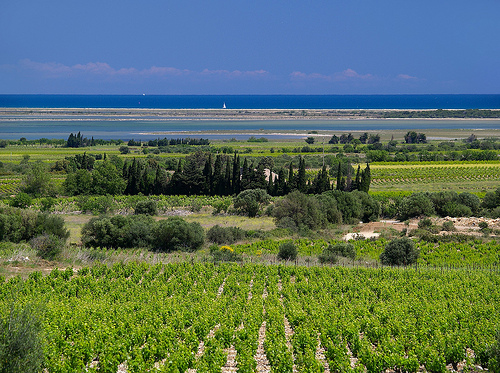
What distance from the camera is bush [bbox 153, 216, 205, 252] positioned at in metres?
35.8

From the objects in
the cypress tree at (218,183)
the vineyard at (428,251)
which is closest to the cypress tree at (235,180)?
the cypress tree at (218,183)

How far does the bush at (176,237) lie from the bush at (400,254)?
12.9 metres

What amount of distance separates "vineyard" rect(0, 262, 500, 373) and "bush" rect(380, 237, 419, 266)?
4.50 meters

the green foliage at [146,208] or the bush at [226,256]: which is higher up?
the bush at [226,256]

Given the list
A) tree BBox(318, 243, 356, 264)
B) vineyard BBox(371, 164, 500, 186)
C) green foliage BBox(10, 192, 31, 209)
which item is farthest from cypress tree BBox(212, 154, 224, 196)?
tree BBox(318, 243, 356, 264)

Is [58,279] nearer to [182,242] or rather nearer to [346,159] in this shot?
[182,242]

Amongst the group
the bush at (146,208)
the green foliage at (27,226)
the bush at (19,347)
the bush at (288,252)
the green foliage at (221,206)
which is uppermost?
the bush at (19,347)

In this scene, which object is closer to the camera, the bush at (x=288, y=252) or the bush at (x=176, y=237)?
the bush at (x=288, y=252)

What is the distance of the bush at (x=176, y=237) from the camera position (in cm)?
3581

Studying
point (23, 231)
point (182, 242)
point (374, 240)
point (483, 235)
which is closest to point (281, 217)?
point (374, 240)

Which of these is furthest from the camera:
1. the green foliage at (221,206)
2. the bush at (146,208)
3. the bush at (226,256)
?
the green foliage at (221,206)

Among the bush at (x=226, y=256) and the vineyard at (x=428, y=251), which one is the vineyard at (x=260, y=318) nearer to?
the bush at (x=226, y=256)

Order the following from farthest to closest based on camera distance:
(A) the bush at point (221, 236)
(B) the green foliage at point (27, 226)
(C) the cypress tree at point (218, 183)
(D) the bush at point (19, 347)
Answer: (C) the cypress tree at point (218, 183) < (A) the bush at point (221, 236) < (B) the green foliage at point (27, 226) < (D) the bush at point (19, 347)

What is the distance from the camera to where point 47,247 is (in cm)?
2897
